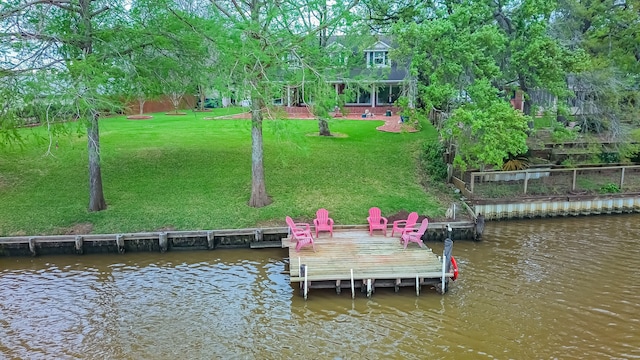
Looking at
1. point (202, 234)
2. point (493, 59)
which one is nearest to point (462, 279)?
point (202, 234)

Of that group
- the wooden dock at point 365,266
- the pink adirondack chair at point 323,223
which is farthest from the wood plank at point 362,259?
the pink adirondack chair at point 323,223

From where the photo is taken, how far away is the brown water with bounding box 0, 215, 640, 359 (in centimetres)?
991

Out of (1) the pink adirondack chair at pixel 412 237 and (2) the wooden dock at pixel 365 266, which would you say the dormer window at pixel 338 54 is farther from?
(2) the wooden dock at pixel 365 266

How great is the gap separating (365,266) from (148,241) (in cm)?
761

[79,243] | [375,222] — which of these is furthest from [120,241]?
[375,222]

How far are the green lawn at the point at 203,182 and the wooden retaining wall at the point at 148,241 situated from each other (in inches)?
27.7

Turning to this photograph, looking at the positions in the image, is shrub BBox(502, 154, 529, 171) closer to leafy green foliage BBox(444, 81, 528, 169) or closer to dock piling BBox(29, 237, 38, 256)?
leafy green foliage BBox(444, 81, 528, 169)

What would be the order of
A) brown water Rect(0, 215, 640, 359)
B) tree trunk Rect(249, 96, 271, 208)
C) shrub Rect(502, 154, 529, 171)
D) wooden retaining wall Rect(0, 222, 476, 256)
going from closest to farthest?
1. brown water Rect(0, 215, 640, 359)
2. wooden retaining wall Rect(0, 222, 476, 256)
3. tree trunk Rect(249, 96, 271, 208)
4. shrub Rect(502, 154, 529, 171)

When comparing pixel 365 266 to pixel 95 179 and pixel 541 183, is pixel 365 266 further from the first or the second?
pixel 541 183

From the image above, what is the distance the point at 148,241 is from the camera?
1578 cm

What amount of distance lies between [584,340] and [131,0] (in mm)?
16919

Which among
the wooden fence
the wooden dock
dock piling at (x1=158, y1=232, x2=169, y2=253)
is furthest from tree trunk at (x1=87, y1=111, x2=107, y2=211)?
the wooden fence

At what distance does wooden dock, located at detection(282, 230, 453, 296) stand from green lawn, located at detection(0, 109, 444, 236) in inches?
119

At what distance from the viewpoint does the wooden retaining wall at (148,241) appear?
1541 centimetres
